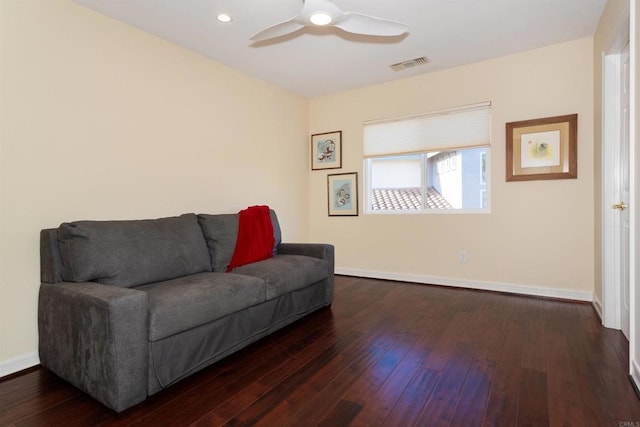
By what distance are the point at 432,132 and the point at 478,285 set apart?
1.90 metres

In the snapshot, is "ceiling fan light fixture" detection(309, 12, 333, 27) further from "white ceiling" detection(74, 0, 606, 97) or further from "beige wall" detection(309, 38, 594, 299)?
"beige wall" detection(309, 38, 594, 299)

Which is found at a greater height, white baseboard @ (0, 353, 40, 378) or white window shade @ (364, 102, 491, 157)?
white window shade @ (364, 102, 491, 157)

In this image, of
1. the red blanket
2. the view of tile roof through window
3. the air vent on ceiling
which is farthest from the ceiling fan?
A: the view of tile roof through window

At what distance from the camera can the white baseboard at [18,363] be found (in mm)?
2072

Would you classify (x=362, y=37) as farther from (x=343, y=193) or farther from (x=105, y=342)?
(x=105, y=342)

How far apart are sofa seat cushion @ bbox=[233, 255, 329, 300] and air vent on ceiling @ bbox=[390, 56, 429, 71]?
240cm

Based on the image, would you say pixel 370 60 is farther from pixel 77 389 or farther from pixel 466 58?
pixel 77 389

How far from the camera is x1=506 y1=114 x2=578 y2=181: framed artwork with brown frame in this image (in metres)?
3.33

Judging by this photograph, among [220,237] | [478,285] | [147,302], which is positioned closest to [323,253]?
[220,237]

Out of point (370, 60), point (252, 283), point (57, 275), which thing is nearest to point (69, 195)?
point (57, 275)

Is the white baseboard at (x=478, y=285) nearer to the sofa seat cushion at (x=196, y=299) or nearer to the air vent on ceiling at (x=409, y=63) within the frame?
the sofa seat cushion at (x=196, y=299)

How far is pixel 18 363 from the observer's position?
213 centimetres

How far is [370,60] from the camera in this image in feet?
12.1

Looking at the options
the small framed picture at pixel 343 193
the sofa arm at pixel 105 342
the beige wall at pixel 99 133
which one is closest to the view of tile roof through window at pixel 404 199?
the small framed picture at pixel 343 193
